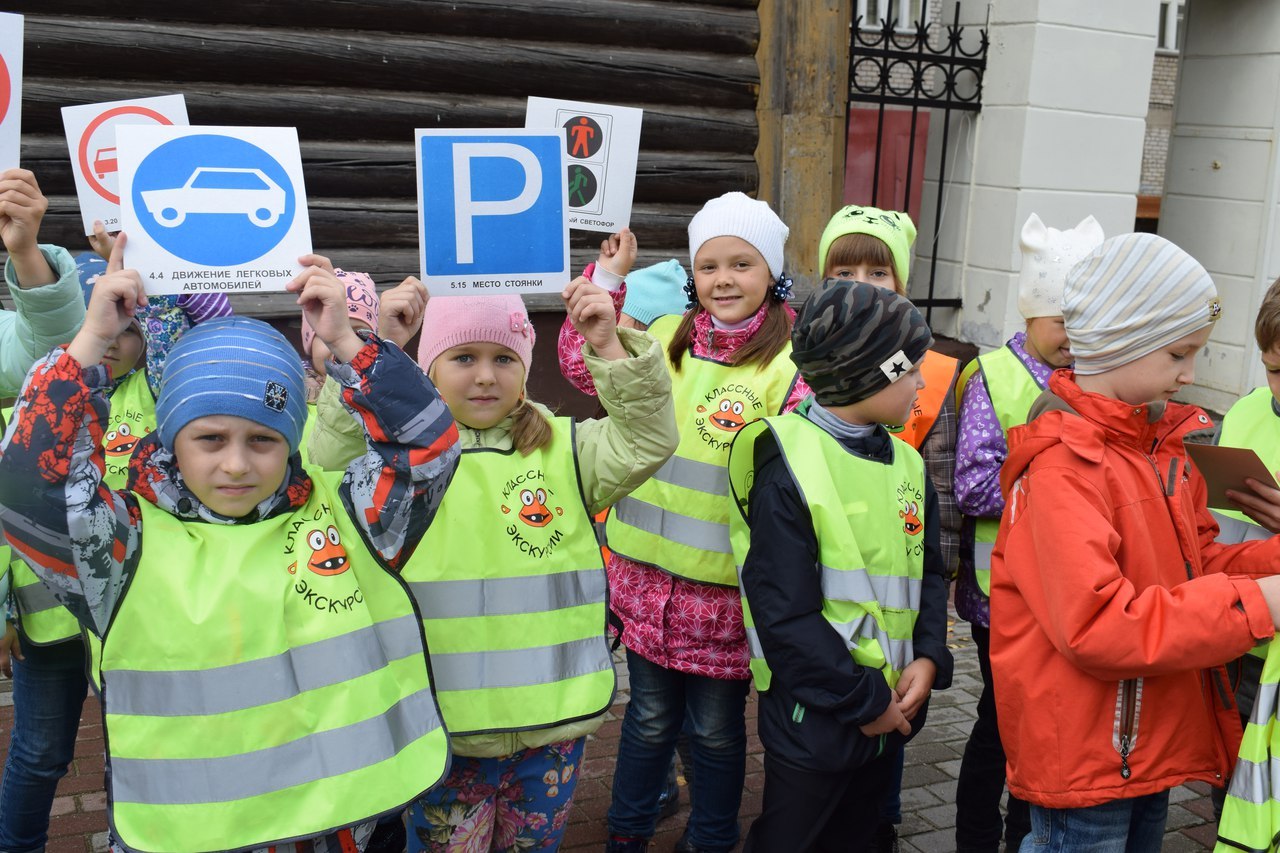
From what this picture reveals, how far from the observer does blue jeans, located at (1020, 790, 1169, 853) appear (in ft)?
7.73

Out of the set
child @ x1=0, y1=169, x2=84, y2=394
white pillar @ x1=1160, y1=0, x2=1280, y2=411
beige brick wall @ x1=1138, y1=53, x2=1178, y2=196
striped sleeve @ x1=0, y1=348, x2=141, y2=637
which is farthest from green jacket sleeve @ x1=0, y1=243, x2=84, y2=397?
beige brick wall @ x1=1138, y1=53, x2=1178, y2=196

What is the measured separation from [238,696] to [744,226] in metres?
1.91

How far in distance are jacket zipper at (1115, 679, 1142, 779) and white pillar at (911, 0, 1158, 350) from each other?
5366 millimetres

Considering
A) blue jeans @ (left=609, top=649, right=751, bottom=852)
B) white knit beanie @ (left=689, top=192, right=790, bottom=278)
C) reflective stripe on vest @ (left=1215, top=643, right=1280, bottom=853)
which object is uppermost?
white knit beanie @ (left=689, top=192, right=790, bottom=278)

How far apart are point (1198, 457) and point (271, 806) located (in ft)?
7.00

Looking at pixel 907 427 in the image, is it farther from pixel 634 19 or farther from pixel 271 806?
pixel 634 19

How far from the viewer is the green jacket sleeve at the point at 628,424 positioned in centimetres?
249

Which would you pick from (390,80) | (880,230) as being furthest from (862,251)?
(390,80)

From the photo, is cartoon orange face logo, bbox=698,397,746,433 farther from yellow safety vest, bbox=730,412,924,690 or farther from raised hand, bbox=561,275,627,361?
raised hand, bbox=561,275,627,361

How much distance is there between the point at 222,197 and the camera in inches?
84.3

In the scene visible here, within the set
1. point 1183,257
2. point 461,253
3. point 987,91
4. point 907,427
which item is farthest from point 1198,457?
point 987,91

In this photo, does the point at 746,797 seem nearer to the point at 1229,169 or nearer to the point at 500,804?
the point at 500,804

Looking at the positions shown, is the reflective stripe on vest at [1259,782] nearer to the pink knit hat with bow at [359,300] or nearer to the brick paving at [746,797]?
the brick paving at [746,797]

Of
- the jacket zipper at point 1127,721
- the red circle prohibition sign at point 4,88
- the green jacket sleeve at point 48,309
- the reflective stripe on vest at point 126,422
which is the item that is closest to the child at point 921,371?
the jacket zipper at point 1127,721
